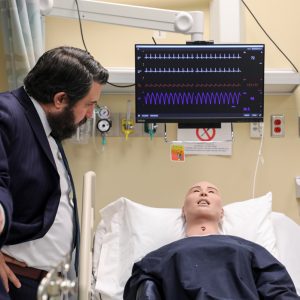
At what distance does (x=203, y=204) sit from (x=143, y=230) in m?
0.34

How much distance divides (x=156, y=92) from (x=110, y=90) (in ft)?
1.62

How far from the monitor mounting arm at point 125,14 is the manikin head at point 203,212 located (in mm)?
846

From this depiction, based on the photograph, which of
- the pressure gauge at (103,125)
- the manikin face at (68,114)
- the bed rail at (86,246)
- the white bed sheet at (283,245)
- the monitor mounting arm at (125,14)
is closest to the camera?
the bed rail at (86,246)

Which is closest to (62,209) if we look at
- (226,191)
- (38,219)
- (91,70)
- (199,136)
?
(38,219)

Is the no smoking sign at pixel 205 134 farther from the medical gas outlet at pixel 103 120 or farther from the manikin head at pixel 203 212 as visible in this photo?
the medical gas outlet at pixel 103 120

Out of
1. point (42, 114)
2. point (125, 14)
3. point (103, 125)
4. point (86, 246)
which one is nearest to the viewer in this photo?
point (86, 246)

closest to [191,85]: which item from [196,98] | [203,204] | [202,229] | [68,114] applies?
[196,98]

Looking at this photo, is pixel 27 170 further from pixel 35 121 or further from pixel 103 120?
pixel 103 120

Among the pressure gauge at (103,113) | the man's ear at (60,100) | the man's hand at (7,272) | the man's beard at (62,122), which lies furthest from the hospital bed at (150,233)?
the man's ear at (60,100)

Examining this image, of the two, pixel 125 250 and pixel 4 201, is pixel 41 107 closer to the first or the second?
pixel 4 201

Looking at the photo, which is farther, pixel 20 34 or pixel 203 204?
pixel 203 204

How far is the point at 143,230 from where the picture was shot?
8.48 ft

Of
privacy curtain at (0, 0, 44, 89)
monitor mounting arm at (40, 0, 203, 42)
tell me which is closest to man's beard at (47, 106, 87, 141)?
privacy curtain at (0, 0, 44, 89)

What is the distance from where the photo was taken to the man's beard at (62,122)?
6.02 feet
